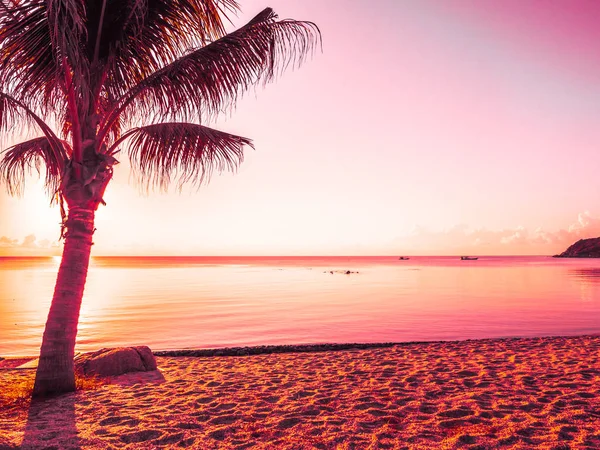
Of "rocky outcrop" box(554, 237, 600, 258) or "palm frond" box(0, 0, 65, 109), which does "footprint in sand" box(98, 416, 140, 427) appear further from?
"rocky outcrop" box(554, 237, 600, 258)

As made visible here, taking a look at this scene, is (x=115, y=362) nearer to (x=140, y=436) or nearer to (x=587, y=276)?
(x=140, y=436)

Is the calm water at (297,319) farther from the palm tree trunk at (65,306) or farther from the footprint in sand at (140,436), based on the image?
the footprint in sand at (140,436)

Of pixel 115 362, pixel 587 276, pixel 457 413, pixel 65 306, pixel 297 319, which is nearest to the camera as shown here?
pixel 457 413

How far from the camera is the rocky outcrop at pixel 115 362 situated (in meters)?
7.85

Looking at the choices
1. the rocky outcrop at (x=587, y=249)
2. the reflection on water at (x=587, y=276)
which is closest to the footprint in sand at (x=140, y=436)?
the reflection on water at (x=587, y=276)

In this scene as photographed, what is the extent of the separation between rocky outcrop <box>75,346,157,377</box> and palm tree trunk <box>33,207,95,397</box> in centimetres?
147

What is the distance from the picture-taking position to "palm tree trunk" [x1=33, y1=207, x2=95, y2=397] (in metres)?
6.25

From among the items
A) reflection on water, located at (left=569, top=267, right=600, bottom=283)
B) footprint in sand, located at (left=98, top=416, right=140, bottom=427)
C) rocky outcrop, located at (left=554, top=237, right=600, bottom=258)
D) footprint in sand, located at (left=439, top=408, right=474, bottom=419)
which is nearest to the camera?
footprint in sand, located at (left=98, top=416, right=140, bottom=427)

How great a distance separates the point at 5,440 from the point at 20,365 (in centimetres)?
577

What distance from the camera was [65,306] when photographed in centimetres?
626

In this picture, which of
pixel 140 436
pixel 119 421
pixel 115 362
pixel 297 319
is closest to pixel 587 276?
pixel 297 319

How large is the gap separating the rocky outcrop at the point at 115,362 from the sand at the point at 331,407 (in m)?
0.35

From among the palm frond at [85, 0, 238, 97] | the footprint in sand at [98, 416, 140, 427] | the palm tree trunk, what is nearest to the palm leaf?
the palm frond at [85, 0, 238, 97]

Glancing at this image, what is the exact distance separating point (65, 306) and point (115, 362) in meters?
2.26
